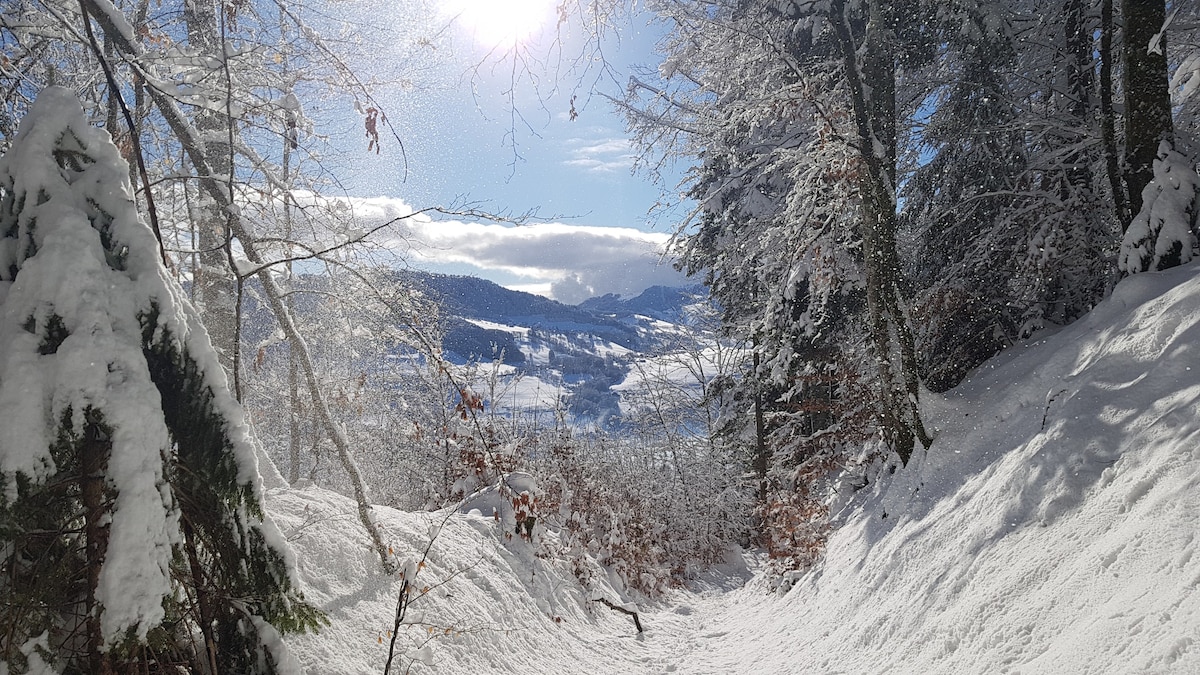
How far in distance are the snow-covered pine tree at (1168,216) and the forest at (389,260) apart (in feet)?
0.07

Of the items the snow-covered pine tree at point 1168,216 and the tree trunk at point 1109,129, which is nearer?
the snow-covered pine tree at point 1168,216

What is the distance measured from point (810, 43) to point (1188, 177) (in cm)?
362

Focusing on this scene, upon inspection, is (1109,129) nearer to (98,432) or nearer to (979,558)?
(979,558)

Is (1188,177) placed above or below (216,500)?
above

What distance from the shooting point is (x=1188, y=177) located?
15.8ft

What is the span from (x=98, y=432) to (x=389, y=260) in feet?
8.64

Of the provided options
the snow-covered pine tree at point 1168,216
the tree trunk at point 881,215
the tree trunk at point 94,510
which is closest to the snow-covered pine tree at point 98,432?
the tree trunk at point 94,510

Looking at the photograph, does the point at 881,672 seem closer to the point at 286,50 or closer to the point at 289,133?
the point at 289,133

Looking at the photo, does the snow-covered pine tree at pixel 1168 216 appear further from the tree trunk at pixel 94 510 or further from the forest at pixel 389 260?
the tree trunk at pixel 94 510

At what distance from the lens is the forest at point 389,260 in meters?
1.79

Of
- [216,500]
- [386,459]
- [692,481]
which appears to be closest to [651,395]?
[692,481]

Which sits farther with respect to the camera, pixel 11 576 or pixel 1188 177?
pixel 1188 177

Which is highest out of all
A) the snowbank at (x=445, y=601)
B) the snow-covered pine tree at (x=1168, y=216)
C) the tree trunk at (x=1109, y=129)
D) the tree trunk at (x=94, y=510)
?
the tree trunk at (x=1109, y=129)

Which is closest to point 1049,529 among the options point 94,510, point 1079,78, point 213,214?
point 94,510
